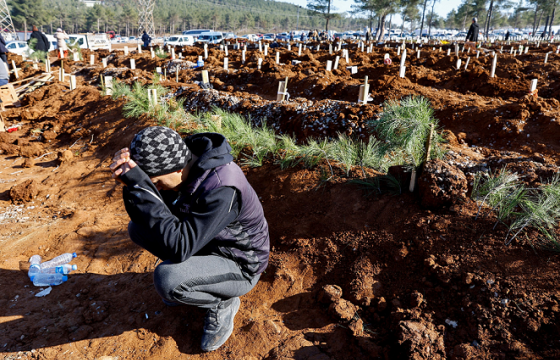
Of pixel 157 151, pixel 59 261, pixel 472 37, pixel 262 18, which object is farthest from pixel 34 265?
pixel 262 18

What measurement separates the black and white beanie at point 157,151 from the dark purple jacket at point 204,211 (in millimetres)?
77

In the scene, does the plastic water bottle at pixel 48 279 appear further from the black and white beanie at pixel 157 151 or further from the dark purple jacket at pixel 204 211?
the black and white beanie at pixel 157 151

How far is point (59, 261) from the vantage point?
3.16 m

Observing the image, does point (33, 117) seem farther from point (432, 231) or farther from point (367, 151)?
point (432, 231)

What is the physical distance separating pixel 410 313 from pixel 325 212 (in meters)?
1.14

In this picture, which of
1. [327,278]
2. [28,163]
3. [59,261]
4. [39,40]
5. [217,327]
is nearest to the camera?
[217,327]

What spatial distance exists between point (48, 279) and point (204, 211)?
78.3 inches

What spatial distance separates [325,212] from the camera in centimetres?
309

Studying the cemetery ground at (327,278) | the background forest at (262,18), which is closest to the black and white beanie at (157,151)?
the cemetery ground at (327,278)

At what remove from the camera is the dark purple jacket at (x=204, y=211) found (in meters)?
1.83

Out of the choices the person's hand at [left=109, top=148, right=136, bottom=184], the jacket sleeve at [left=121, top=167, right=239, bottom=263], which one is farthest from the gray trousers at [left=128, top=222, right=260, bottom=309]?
the person's hand at [left=109, top=148, right=136, bottom=184]

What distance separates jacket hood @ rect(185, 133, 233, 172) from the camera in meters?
1.96

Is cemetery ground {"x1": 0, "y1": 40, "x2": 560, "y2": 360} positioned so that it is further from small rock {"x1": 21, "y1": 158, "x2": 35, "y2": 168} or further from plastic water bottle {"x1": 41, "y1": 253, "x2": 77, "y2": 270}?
small rock {"x1": 21, "y1": 158, "x2": 35, "y2": 168}

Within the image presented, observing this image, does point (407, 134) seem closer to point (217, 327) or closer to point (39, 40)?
point (217, 327)
